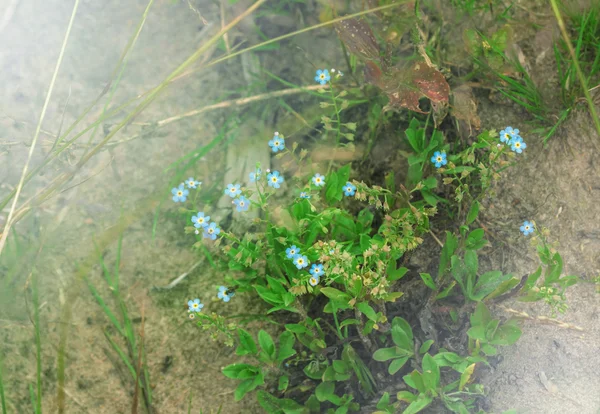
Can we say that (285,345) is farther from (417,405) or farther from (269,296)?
(417,405)

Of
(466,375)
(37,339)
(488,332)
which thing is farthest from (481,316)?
(37,339)

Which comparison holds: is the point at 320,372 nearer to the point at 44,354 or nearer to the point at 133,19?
the point at 44,354

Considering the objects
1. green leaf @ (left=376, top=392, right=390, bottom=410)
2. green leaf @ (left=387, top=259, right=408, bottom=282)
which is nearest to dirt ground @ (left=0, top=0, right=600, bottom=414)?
green leaf @ (left=376, top=392, right=390, bottom=410)

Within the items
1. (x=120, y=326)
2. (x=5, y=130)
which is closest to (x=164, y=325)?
(x=120, y=326)

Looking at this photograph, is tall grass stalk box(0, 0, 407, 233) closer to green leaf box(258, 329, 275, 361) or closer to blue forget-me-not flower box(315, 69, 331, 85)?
blue forget-me-not flower box(315, 69, 331, 85)

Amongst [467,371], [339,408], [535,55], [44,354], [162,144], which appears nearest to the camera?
[467,371]
